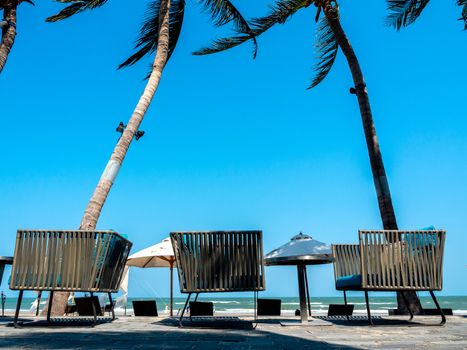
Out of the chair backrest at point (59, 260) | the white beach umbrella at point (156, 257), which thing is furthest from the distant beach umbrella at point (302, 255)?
the white beach umbrella at point (156, 257)

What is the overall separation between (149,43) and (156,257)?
203 inches

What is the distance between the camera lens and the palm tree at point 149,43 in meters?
6.60

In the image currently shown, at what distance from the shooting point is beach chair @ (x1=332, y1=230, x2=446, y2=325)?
4.28 m

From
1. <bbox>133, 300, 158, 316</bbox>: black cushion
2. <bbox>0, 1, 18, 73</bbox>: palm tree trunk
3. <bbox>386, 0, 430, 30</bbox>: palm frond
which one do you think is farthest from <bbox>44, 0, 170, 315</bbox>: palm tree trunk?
<bbox>386, 0, 430, 30</bbox>: palm frond

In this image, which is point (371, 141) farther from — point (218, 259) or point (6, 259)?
point (6, 259)

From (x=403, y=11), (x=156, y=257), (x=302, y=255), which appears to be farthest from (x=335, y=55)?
(x=302, y=255)

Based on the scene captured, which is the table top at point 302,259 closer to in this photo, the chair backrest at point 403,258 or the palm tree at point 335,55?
the chair backrest at point 403,258

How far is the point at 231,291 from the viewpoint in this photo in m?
4.07

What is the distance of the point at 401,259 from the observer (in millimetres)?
4328

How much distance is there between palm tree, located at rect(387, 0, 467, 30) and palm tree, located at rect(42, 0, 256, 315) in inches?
130

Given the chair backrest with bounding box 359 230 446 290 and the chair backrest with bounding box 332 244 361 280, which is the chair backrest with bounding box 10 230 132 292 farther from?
the chair backrest with bounding box 332 244 361 280

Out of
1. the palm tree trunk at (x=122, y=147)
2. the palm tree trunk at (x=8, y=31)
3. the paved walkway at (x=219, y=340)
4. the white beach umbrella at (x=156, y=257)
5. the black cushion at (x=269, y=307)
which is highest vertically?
the palm tree trunk at (x=8, y=31)

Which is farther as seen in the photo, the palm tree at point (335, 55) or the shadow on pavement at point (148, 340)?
the palm tree at point (335, 55)

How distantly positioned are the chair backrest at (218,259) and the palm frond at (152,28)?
6.77m
